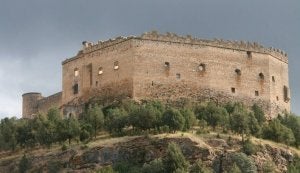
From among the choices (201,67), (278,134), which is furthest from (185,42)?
(278,134)

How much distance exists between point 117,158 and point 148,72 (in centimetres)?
964

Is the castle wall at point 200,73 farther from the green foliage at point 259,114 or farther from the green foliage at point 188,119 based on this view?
the green foliage at point 188,119

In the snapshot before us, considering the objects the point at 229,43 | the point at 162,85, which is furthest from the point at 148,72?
the point at 229,43

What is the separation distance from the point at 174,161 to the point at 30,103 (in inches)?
1003

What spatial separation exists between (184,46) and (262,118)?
799cm

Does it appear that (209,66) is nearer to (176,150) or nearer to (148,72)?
(148,72)

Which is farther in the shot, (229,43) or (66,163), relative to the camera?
(229,43)

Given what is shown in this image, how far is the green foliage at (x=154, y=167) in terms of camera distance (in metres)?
67.6

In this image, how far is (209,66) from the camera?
80.3 meters

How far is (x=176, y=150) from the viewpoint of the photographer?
68375mm

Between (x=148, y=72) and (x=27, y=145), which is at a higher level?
(x=148, y=72)

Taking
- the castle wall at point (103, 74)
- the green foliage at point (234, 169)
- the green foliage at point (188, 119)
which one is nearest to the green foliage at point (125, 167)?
the green foliage at point (188, 119)

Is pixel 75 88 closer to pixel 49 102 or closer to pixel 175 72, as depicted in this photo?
pixel 49 102

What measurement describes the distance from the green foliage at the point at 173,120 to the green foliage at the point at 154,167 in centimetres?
454
